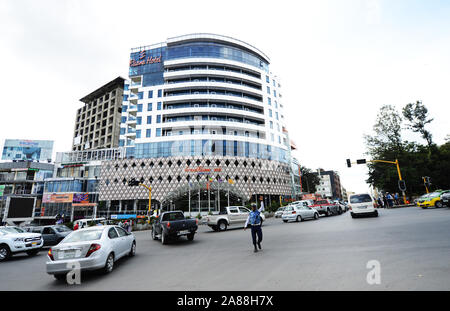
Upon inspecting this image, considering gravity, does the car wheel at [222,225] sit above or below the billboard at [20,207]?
below

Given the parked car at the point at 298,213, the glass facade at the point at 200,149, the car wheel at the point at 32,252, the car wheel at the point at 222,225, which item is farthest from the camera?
the glass facade at the point at 200,149

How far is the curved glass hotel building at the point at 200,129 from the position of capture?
41875mm

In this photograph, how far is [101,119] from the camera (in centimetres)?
5962

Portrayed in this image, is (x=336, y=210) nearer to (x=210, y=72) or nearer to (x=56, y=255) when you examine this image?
(x=56, y=255)

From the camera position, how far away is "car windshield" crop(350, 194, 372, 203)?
17.4m

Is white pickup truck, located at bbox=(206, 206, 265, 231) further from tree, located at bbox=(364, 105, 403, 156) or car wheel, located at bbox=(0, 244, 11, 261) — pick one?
tree, located at bbox=(364, 105, 403, 156)

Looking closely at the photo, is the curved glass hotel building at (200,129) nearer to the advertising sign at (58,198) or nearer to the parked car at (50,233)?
the advertising sign at (58,198)

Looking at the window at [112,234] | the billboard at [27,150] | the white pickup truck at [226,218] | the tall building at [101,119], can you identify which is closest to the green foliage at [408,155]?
the white pickup truck at [226,218]

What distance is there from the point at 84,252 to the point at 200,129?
3849cm

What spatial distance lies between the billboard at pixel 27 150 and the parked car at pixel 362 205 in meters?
70.8

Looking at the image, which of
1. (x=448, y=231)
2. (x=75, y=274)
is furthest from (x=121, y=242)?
(x=448, y=231)

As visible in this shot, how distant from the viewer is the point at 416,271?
192 inches

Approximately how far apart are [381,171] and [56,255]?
4912 centimetres

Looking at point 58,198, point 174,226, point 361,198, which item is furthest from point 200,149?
point 58,198
